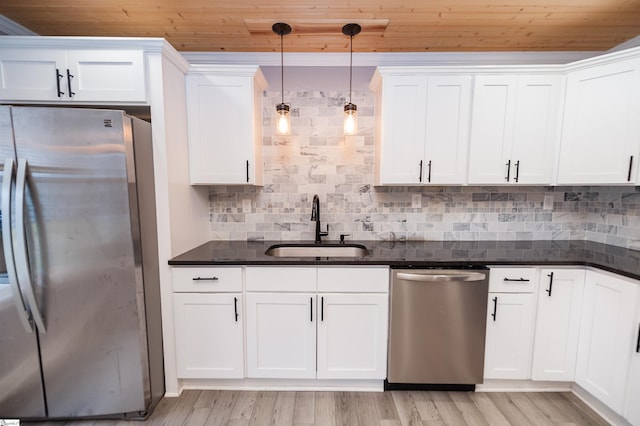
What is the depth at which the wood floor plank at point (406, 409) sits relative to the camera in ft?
5.33

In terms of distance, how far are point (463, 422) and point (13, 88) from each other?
3.48 m

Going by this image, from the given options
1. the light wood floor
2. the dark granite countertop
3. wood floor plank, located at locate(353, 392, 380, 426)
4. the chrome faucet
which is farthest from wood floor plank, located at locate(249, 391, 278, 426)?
the chrome faucet

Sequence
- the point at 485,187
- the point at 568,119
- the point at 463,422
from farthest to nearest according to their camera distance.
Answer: the point at 485,187
the point at 568,119
the point at 463,422

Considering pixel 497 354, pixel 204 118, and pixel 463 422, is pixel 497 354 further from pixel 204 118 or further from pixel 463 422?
pixel 204 118

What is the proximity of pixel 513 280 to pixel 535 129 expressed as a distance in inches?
46.1

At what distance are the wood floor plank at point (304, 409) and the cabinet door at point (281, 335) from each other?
13cm

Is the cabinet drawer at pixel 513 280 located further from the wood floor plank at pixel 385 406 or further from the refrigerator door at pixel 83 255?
the refrigerator door at pixel 83 255

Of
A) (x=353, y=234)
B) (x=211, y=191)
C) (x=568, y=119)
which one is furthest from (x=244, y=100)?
(x=568, y=119)

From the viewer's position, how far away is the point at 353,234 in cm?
244

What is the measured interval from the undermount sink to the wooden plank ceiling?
1685mm

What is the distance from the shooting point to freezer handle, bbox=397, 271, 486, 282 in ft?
5.62

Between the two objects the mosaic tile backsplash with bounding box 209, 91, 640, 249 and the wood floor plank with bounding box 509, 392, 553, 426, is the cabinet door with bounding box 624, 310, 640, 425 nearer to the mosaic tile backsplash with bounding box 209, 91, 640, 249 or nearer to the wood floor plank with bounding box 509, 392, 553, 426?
the wood floor plank with bounding box 509, 392, 553, 426

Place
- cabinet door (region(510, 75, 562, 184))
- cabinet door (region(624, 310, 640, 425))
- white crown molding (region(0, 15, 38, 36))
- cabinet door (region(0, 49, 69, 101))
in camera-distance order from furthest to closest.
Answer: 1. cabinet door (region(510, 75, 562, 184))
2. white crown molding (region(0, 15, 38, 36))
3. cabinet door (region(0, 49, 69, 101))
4. cabinet door (region(624, 310, 640, 425))

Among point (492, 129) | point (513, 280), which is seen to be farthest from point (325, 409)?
point (492, 129)
